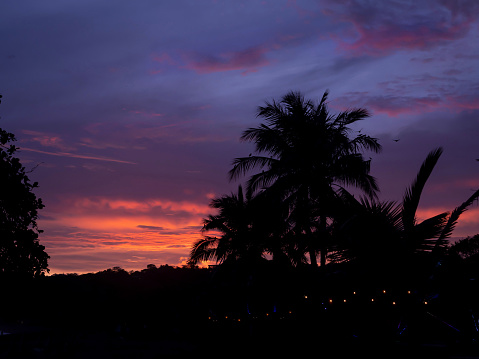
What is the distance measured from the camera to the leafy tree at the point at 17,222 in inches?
552

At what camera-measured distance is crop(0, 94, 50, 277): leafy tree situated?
46.0 feet

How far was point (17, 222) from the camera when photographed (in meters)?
14.6

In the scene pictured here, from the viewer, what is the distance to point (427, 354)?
11.0 meters

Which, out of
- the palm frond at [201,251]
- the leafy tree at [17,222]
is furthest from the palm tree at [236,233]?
the leafy tree at [17,222]

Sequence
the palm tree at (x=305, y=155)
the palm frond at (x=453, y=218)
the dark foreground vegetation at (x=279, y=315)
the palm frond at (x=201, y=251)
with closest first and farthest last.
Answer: the palm frond at (x=453, y=218) → the dark foreground vegetation at (x=279, y=315) → the palm tree at (x=305, y=155) → the palm frond at (x=201, y=251)

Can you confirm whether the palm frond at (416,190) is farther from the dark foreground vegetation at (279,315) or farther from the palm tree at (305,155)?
the palm tree at (305,155)

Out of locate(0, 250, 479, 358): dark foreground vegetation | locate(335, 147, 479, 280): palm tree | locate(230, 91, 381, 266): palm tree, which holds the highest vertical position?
locate(230, 91, 381, 266): palm tree

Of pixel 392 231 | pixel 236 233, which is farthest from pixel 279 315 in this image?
pixel 236 233

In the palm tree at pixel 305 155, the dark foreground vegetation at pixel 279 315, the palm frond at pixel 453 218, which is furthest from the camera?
the palm tree at pixel 305 155

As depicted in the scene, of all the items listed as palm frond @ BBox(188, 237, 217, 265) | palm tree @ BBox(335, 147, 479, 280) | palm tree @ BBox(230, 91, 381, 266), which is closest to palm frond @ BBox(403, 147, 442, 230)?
palm tree @ BBox(335, 147, 479, 280)

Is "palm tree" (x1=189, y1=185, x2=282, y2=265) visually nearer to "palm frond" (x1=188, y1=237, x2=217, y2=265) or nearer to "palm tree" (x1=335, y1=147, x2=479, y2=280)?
"palm frond" (x1=188, y1=237, x2=217, y2=265)

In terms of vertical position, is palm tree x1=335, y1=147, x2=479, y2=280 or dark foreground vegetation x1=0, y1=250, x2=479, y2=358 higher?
palm tree x1=335, y1=147, x2=479, y2=280

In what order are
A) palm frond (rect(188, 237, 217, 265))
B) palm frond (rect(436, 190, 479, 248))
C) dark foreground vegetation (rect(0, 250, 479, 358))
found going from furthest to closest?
palm frond (rect(188, 237, 217, 265))
dark foreground vegetation (rect(0, 250, 479, 358))
palm frond (rect(436, 190, 479, 248))

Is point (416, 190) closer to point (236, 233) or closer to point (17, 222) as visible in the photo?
point (17, 222)
